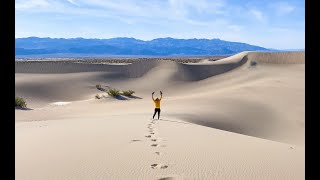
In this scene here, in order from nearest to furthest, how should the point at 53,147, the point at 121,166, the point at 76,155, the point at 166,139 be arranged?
the point at 121,166
the point at 76,155
the point at 53,147
the point at 166,139

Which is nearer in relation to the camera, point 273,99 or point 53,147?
point 53,147

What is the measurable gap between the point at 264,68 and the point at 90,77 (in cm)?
2388

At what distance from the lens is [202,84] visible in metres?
44.5

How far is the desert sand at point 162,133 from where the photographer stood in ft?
18.2

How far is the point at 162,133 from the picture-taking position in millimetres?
9508

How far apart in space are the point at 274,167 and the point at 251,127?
11.7m

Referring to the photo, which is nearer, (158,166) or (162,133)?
(158,166)

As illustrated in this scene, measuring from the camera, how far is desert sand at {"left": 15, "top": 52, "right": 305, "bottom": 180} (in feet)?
18.2

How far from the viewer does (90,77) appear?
44.2m

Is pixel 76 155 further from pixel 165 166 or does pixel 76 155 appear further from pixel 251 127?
pixel 251 127

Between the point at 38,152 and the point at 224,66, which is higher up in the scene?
the point at 224,66
